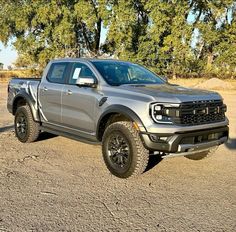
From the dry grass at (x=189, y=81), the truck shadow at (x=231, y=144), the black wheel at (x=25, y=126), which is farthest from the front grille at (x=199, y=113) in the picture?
the dry grass at (x=189, y=81)

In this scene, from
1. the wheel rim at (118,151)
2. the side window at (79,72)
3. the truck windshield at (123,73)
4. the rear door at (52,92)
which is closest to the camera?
the wheel rim at (118,151)

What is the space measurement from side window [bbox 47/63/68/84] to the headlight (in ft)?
8.20

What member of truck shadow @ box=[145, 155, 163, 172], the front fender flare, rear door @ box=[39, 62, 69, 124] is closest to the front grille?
the front fender flare

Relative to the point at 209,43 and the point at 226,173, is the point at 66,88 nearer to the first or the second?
the point at 226,173

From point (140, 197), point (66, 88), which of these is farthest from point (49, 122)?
point (140, 197)

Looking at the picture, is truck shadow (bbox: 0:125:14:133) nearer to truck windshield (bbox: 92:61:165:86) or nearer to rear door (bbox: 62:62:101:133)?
rear door (bbox: 62:62:101:133)

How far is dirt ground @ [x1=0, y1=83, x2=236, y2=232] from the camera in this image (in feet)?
13.2

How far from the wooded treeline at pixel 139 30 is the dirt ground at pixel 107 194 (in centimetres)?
2941

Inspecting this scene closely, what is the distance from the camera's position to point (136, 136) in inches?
213

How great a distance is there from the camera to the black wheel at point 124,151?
5410mm

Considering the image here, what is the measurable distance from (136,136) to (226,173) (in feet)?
5.72

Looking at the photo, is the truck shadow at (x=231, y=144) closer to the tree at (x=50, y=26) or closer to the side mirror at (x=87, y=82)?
the side mirror at (x=87, y=82)

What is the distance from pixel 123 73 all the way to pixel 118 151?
1.66 meters

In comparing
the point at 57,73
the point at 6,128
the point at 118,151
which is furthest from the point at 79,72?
the point at 6,128
